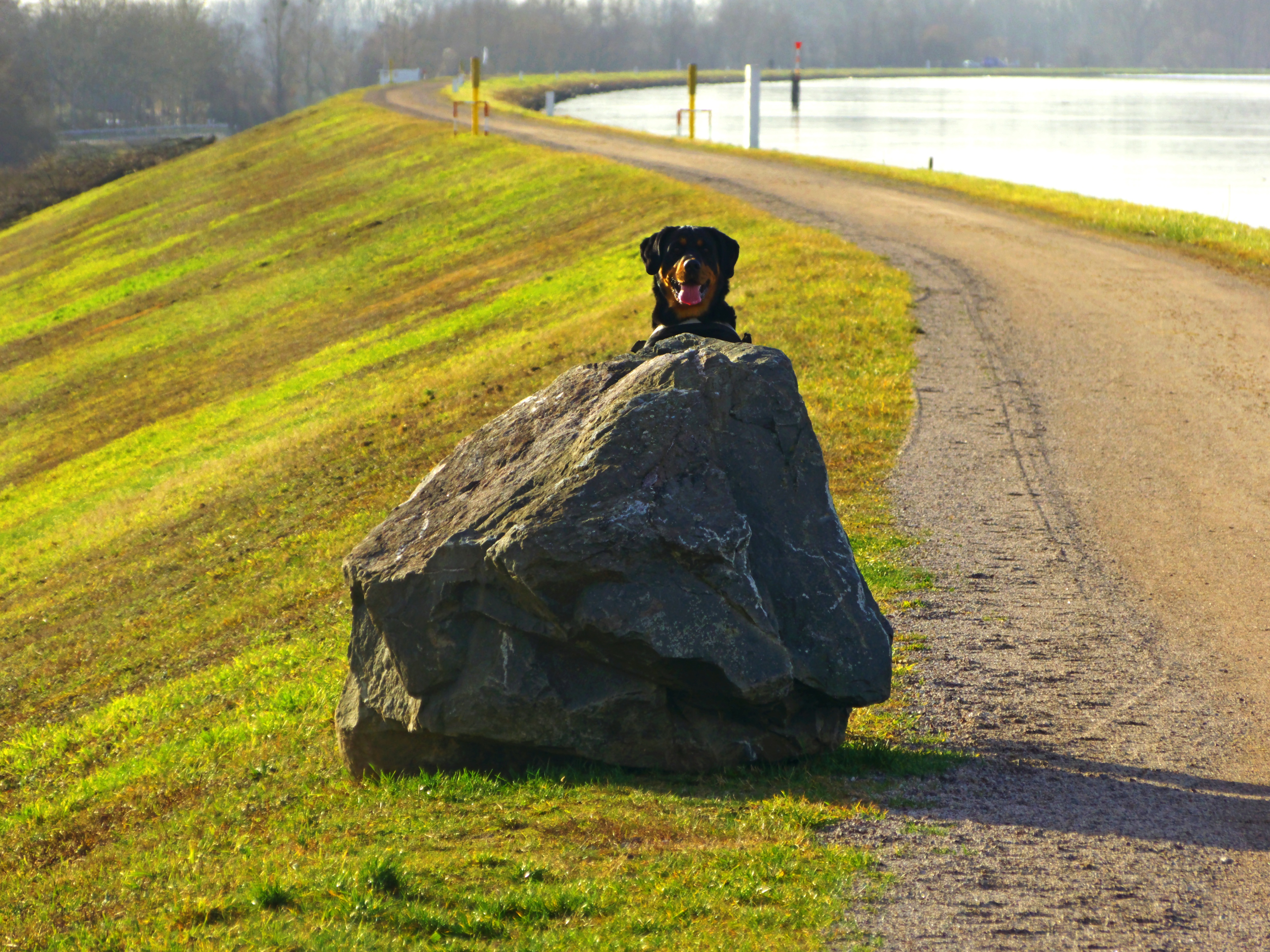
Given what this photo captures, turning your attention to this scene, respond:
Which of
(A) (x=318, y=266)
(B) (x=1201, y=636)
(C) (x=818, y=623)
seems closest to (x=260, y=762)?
(C) (x=818, y=623)

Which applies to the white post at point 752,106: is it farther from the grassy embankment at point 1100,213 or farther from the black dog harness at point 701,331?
the black dog harness at point 701,331

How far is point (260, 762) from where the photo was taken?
272 inches

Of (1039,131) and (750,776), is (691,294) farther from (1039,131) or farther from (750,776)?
(1039,131)

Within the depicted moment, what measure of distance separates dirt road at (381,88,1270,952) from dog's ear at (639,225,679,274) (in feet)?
9.03

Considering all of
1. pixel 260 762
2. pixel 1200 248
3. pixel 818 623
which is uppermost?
pixel 1200 248

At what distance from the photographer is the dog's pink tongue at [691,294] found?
7.25 m

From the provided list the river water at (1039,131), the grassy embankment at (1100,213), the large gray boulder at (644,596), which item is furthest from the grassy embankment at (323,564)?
the river water at (1039,131)

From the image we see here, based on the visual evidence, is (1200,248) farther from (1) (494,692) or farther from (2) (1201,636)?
(1) (494,692)

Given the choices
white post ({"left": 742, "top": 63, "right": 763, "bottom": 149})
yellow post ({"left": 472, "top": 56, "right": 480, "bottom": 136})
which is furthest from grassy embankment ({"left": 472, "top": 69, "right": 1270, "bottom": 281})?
yellow post ({"left": 472, "top": 56, "right": 480, "bottom": 136})

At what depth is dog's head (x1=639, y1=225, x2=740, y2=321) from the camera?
7227 mm

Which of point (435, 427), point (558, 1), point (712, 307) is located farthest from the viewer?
point (558, 1)

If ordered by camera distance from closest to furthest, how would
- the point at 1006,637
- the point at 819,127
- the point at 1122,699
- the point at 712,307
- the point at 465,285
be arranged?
the point at 1122,699
the point at 1006,637
the point at 712,307
the point at 465,285
the point at 819,127

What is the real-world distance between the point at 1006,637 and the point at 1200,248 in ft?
50.7

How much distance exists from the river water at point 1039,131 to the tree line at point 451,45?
3941cm
